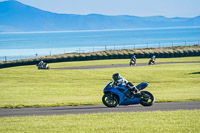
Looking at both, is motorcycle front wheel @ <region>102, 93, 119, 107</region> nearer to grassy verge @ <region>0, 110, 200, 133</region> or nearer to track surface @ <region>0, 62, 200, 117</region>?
track surface @ <region>0, 62, 200, 117</region>

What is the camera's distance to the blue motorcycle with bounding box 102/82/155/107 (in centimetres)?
1606

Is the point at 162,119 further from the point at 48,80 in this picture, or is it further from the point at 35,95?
the point at 48,80

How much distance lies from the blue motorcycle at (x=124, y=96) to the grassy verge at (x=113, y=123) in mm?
1765

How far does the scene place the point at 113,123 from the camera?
12.3m

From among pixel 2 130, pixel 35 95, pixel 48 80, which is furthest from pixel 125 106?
pixel 48 80

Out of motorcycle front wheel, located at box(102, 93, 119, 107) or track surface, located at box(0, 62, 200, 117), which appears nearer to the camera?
track surface, located at box(0, 62, 200, 117)

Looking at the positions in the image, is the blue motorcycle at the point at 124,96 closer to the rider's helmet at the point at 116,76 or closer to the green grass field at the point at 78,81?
the rider's helmet at the point at 116,76

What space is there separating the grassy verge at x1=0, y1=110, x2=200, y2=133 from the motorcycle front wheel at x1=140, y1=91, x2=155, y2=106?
1.98 meters

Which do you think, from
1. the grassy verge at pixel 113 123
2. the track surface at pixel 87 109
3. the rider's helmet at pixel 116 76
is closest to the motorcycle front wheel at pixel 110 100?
the track surface at pixel 87 109

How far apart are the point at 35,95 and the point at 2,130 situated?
479 inches

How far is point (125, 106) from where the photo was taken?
1714cm

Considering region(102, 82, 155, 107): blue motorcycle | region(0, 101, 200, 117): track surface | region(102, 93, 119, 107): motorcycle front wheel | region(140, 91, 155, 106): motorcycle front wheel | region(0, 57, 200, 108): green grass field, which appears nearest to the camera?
region(0, 101, 200, 117): track surface

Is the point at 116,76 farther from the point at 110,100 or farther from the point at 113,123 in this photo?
the point at 113,123

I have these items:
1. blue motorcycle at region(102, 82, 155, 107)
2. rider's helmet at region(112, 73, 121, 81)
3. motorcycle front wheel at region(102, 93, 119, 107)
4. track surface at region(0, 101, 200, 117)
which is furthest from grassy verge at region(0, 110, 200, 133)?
motorcycle front wheel at region(102, 93, 119, 107)
